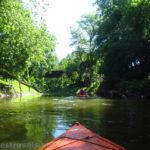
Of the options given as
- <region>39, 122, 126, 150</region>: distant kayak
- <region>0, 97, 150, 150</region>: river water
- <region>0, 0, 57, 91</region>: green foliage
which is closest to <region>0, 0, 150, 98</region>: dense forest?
<region>0, 0, 57, 91</region>: green foliage

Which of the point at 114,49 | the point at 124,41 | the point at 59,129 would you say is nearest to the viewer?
the point at 59,129

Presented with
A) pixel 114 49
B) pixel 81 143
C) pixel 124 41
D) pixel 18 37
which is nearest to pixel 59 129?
pixel 81 143

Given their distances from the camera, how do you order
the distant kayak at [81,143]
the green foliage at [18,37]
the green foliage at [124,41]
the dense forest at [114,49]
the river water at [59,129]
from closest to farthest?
the distant kayak at [81,143], the river water at [59,129], the green foliage at [18,37], the dense forest at [114,49], the green foliage at [124,41]

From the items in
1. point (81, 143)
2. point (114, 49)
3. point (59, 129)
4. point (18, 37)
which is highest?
point (114, 49)

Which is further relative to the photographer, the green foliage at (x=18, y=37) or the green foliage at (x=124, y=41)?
the green foliage at (x=124, y=41)

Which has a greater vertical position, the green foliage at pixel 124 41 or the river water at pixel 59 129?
the green foliage at pixel 124 41

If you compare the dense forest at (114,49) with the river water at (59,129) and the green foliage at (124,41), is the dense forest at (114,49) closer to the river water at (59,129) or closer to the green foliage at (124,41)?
the green foliage at (124,41)

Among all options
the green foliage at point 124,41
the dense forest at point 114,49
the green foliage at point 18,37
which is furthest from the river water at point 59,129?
the green foliage at point 124,41

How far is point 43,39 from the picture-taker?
34.2 metres

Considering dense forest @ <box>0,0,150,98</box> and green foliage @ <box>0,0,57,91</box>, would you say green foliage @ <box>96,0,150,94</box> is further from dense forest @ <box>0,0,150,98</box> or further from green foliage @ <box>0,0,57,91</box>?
green foliage @ <box>0,0,57,91</box>

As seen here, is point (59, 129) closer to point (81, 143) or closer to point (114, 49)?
point (81, 143)

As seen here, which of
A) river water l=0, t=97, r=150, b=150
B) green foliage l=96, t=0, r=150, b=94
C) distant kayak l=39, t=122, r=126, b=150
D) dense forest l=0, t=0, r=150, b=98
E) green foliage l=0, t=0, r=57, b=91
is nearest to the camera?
distant kayak l=39, t=122, r=126, b=150

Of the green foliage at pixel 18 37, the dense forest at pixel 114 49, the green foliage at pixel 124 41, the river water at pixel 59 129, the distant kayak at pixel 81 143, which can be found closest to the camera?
the distant kayak at pixel 81 143

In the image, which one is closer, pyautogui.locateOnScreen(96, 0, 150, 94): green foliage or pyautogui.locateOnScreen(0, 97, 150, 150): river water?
pyautogui.locateOnScreen(0, 97, 150, 150): river water
